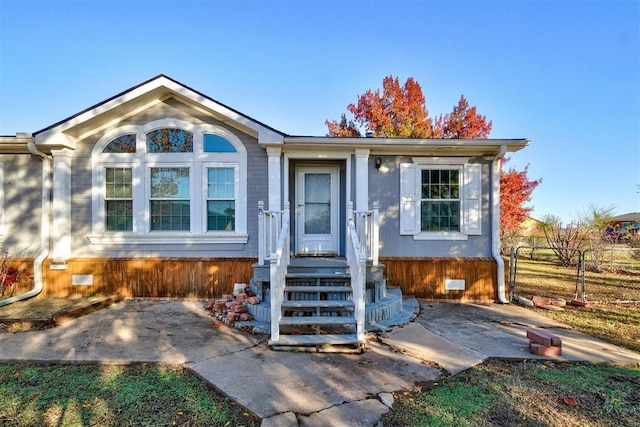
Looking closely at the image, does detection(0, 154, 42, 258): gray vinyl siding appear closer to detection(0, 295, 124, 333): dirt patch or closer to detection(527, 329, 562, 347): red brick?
detection(0, 295, 124, 333): dirt patch

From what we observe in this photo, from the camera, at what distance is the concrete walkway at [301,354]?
2.59 meters

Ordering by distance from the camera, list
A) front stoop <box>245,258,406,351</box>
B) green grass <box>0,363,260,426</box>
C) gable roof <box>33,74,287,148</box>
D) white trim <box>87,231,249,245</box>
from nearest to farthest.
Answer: green grass <box>0,363,260,426</box>
front stoop <box>245,258,406,351</box>
gable roof <box>33,74,287,148</box>
white trim <box>87,231,249,245</box>

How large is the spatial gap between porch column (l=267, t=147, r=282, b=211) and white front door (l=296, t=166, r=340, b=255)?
0.71m

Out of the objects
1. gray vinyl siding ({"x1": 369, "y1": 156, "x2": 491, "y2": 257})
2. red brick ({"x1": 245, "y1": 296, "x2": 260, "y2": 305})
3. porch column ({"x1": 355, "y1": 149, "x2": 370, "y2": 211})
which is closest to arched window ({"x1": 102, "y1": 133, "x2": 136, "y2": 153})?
red brick ({"x1": 245, "y1": 296, "x2": 260, "y2": 305})

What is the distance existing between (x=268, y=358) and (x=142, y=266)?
4018 mm

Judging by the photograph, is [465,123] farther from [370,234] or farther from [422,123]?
[370,234]

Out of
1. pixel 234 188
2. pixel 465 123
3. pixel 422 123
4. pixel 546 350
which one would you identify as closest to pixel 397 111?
pixel 422 123

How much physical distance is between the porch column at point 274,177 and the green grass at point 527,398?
417 centimetres

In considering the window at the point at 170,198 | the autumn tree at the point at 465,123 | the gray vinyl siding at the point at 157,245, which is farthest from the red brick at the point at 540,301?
the autumn tree at the point at 465,123

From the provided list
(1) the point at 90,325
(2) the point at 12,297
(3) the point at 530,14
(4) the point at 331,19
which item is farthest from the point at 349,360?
(4) the point at 331,19

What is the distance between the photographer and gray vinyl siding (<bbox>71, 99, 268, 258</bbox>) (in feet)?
20.4

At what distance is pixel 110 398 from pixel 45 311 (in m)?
3.62

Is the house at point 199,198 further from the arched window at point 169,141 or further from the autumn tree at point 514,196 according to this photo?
the autumn tree at point 514,196

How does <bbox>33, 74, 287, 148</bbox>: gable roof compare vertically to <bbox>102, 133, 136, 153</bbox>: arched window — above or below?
above
